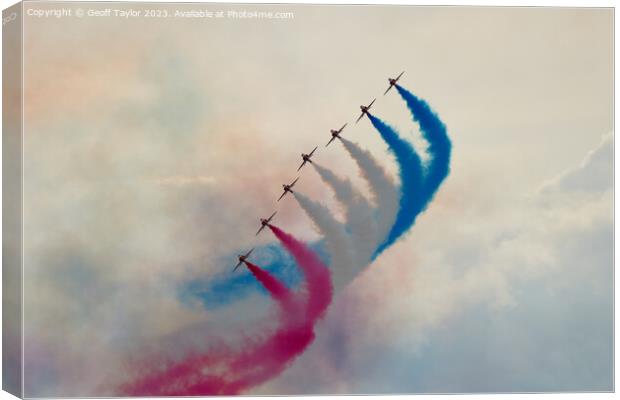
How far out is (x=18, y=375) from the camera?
22.7 meters

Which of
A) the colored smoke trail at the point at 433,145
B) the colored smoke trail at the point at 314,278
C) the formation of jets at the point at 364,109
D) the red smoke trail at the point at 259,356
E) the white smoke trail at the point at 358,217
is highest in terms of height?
the formation of jets at the point at 364,109

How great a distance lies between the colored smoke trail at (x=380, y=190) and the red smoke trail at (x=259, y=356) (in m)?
1.28

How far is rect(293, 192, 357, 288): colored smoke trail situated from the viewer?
75.2 feet

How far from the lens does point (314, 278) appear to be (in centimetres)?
2294

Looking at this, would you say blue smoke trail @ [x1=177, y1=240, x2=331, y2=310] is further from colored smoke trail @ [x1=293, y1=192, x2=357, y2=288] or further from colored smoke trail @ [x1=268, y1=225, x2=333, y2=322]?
colored smoke trail @ [x1=293, y1=192, x2=357, y2=288]

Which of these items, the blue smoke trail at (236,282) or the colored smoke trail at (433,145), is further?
the colored smoke trail at (433,145)

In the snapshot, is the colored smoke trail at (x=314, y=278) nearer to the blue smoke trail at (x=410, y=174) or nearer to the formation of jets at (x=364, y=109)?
the blue smoke trail at (x=410, y=174)

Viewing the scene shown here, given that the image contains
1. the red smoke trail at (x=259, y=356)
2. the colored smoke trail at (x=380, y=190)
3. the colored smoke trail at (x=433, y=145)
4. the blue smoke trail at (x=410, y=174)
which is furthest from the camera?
the colored smoke trail at (x=433, y=145)

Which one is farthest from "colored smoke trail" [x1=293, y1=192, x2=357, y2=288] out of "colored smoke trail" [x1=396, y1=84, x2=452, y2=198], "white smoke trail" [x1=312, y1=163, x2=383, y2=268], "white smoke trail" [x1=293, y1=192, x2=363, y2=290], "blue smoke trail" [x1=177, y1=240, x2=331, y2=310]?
"colored smoke trail" [x1=396, y1=84, x2=452, y2=198]

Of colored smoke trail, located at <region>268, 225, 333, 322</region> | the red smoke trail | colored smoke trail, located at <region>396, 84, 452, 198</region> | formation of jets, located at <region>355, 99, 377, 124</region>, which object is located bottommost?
the red smoke trail

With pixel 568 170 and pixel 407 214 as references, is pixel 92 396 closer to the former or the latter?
pixel 407 214

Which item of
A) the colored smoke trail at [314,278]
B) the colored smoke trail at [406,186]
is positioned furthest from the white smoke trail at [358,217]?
the colored smoke trail at [314,278]

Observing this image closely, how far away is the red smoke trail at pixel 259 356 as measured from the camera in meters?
22.7

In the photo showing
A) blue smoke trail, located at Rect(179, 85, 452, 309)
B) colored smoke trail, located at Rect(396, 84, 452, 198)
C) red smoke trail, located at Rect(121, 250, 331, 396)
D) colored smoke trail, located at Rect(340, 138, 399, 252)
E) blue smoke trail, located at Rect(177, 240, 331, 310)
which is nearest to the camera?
blue smoke trail, located at Rect(177, 240, 331, 310)
